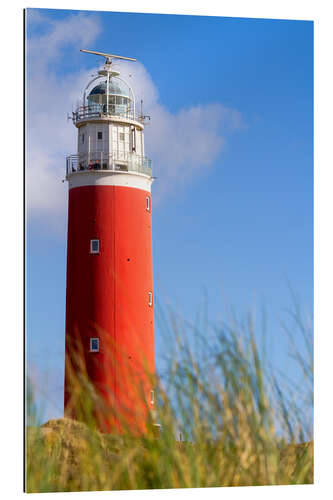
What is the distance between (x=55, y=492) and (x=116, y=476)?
0.69 metres

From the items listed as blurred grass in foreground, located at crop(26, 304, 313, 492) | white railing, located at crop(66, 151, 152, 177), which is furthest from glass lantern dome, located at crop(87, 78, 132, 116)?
blurred grass in foreground, located at crop(26, 304, 313, 492)

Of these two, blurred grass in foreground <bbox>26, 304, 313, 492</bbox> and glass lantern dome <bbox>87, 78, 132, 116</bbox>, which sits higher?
glass lantern dome <bbox>87, 78, 132, 116</bbox>

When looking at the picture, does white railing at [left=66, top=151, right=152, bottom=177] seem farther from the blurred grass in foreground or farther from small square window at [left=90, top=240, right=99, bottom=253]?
the blurred grass in foreground

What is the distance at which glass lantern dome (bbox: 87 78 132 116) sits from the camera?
492 inches

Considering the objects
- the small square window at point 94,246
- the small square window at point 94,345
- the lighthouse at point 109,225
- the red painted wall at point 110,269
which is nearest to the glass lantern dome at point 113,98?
the lighthouse at point 109,225

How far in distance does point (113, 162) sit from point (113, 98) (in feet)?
2.88

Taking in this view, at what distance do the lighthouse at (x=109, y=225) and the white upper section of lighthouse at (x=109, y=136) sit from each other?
0.01 meters

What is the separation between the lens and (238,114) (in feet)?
33.6

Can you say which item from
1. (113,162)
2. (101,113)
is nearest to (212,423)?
(113,162)

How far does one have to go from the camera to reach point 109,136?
13078 mm

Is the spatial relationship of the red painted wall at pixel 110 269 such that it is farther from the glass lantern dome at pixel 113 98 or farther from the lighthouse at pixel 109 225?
the glass lantern dome at pixel 113 98

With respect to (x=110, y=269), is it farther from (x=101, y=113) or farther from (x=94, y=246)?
(x=101, y=113)
